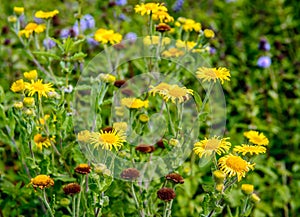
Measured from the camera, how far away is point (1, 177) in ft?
6.93

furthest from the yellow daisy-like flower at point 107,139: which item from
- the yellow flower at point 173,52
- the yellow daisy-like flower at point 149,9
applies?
the yellow flower at point 173,52

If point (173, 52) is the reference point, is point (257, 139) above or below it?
below

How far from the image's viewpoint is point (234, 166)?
4.72 ft

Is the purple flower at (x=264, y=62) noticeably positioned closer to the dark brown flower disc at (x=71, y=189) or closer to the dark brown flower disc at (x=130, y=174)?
the dark brown flower disc at (x=130, y=174)

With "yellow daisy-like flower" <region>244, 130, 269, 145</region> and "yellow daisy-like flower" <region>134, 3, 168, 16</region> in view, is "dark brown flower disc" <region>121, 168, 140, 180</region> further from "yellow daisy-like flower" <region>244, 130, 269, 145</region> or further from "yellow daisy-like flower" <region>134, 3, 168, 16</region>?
"yellow daisy-like flower" <region>134, 3, 168, 16</region>

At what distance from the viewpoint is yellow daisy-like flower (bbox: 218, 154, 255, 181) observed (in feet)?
4.69

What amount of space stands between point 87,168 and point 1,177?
65 centimetres

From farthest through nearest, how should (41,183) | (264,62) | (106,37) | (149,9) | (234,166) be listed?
(264,62)
(106,37)
(149,9)
(41,183)
(234,166)

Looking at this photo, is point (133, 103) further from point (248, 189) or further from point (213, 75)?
point (248, 189)

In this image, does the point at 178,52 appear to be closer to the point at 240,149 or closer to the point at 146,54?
the point at 146,54

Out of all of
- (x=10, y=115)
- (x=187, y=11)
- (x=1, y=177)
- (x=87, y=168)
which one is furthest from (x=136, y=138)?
(x=187, y=11)

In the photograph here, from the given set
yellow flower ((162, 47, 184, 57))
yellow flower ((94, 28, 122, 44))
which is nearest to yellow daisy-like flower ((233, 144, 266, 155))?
yellow flower ((162, 47, 184, 57))

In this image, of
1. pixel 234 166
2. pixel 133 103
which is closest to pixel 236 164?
pixel 234 166

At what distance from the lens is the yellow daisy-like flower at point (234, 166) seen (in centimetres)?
143
